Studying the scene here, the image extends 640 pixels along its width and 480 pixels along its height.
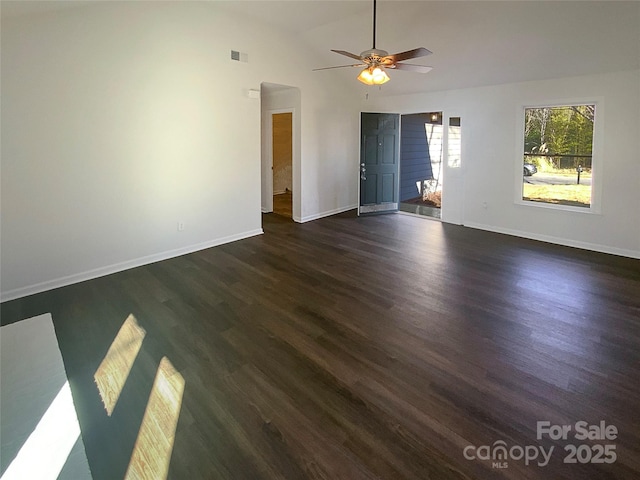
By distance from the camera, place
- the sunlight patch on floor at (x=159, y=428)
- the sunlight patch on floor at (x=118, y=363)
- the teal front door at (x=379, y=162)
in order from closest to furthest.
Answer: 1. the sunlight patch on floor at (x=159, y=428)
2. the sunlight patch on floor at (x=118, y=363)
3. the teal front door at (x=379, y=162)

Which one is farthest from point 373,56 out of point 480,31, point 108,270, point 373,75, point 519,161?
point 108,270

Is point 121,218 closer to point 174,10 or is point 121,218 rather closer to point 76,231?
point 76,231

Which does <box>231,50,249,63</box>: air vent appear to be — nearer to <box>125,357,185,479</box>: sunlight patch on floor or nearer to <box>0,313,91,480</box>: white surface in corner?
<box>0,313,91,480</box>: white surface in corner

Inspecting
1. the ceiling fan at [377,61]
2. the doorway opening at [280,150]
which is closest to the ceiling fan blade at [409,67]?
the ceiling fan at [377,61]

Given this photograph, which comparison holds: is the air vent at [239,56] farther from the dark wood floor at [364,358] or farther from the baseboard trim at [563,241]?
the baseboard trim at [563,241]

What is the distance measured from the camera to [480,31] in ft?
16.0

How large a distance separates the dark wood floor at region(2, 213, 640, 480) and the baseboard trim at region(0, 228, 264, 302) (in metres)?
0.15

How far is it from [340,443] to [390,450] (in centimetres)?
26

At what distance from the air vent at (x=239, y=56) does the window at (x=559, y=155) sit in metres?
4.43

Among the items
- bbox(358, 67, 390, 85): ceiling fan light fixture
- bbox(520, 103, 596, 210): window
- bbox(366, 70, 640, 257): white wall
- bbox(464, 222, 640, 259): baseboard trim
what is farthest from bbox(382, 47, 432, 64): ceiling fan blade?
bbox(464, 222, 640, 259): baseboard trim

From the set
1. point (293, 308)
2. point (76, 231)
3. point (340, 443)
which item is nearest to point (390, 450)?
point (340, 443)

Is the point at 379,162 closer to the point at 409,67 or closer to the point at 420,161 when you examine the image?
the point at 420,161

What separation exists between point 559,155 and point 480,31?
7.51ft

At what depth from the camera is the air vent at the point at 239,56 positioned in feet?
17.9
